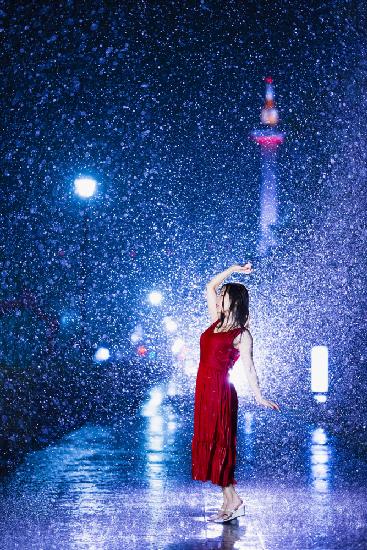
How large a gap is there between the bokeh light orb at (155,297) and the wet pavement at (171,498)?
3107 inches

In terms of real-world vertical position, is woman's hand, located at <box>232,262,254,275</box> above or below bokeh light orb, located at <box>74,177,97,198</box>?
below

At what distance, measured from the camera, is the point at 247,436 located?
42.1 ft

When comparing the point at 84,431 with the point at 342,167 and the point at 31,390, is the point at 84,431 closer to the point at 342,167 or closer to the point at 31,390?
the point at 31,390

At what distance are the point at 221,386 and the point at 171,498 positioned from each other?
157 cm

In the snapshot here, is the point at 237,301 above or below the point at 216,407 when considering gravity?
above

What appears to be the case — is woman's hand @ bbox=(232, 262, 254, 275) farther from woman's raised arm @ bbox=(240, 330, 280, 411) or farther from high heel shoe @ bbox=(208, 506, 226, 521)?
high heel shoe @ bbox=(208, 506, 226, 521)

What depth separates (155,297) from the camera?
92625 mm

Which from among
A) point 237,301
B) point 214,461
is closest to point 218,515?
point 214,461

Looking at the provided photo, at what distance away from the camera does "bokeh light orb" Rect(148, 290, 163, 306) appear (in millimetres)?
91044

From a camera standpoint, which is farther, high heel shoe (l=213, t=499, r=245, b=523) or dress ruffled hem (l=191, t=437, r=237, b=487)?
high heel shoe (l=213, t=499, r=245, b=523)

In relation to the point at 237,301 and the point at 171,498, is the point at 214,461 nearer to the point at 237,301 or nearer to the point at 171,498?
the point at 237,301

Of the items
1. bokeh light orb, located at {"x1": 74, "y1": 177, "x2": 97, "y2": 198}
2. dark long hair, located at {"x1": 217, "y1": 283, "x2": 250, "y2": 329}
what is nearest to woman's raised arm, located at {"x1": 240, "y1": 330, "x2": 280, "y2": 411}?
dark long hair, located at {"x1": 217, "y1": 283, "x2": 250, "y2": 329}

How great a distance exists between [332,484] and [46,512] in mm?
2688

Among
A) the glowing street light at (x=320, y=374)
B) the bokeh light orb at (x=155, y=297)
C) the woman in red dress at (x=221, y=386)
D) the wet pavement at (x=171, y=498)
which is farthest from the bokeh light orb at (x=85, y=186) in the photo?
the bokeh light orb at (x=155, y=297)
